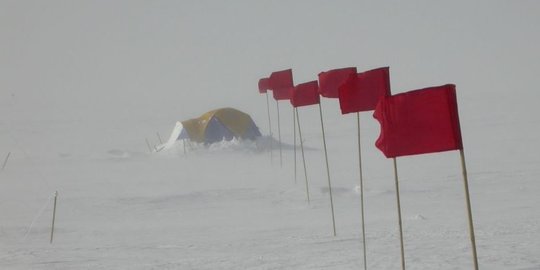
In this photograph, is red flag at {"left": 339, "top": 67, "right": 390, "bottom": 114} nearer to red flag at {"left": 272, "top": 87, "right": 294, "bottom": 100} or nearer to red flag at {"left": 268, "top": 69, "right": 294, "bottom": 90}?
red flag at {"left": 268, "top": 69, "right": 294, "bottom": 90}

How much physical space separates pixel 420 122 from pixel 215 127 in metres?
21.2

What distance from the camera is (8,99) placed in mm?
100312

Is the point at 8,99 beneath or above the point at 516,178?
above

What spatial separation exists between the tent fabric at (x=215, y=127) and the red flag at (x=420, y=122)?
66.9 ft

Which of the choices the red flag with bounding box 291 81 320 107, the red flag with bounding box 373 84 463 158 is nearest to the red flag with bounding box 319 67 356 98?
the red flag with bounding box 291 81 320 107

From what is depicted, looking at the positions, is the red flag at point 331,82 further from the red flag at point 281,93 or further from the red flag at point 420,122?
the red flag at point 281,93

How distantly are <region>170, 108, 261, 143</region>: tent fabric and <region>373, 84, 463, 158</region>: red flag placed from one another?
2040cm

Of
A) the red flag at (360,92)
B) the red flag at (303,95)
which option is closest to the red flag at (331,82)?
the red flag at (303,95)

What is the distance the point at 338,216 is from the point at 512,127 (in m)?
31.5

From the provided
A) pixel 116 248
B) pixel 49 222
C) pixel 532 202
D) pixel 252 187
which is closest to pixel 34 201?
pixel 49 222

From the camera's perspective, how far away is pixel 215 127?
28.0 metres

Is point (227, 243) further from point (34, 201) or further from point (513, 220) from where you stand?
point (34, 201)

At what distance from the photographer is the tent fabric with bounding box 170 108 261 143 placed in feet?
90.8

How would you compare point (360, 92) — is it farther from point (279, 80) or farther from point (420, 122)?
point (279, 80)
